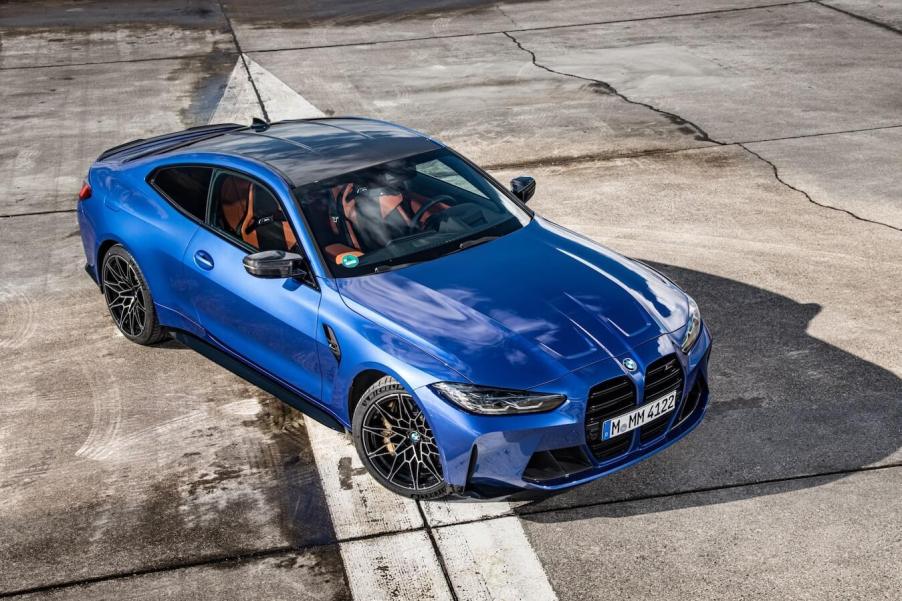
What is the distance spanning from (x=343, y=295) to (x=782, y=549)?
257 centimetres

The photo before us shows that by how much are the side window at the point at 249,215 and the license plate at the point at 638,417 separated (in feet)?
6.90

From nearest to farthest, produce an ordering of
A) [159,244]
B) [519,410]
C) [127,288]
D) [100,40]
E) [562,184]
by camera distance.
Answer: [519,410] → [159,244] → [127,288] → [562,184] → [100,40]

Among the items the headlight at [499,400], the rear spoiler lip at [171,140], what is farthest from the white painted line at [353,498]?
the rear spoiler lip at [171,140]

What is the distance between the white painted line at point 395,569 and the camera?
199 inches

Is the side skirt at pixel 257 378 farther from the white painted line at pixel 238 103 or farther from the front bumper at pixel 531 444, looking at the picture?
the white painted line at pixel 238 103

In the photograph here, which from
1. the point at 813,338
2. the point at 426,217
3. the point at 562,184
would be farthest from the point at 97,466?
the point at 562,184

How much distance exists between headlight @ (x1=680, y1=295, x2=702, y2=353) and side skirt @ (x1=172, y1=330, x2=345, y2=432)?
6.26 ft

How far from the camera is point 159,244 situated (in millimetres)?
6957

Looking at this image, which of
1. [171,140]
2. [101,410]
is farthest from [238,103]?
[101,410]

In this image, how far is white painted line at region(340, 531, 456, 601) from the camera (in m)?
5.05

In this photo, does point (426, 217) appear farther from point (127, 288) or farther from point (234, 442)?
point (127, 288)

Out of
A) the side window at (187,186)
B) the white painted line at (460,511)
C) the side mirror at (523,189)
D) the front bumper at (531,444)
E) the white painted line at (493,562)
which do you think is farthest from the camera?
the side mirror at (523,189)

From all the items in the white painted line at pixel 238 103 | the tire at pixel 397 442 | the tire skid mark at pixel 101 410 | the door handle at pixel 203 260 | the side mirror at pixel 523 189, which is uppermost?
the side mirror at pixel 523 189

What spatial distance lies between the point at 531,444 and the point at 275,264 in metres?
1.80
